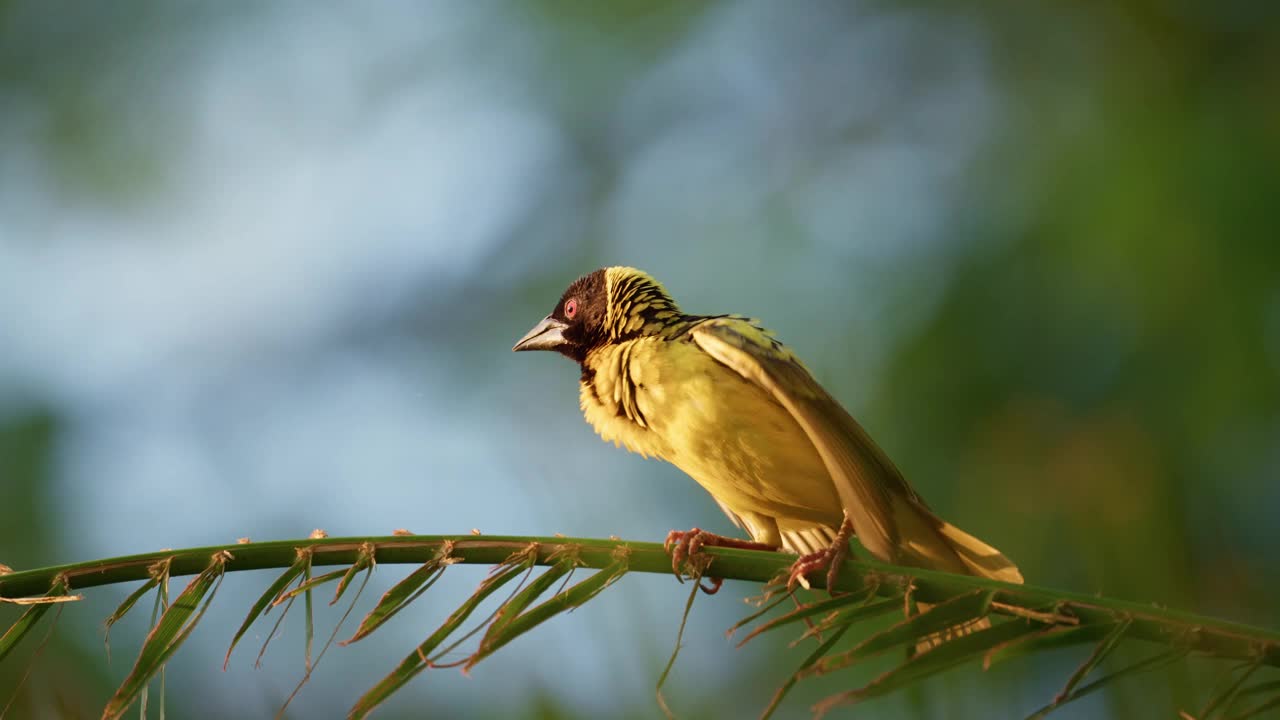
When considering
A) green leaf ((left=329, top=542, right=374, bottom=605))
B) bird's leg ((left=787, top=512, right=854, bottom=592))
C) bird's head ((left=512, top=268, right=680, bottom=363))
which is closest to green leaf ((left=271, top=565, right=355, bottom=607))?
green leaf ((left=329, top=542, right=374, bottom=605))

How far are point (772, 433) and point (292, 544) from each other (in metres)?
1.51

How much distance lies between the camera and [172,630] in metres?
1.89

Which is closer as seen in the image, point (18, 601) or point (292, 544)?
point (18, 601)

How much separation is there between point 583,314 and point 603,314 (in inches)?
5.8

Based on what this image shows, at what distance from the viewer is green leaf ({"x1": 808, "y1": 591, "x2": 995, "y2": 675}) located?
1.75 meters

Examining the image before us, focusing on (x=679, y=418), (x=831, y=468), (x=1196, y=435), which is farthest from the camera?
(x=1196, y=435)

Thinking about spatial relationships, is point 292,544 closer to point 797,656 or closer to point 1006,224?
point 797,656

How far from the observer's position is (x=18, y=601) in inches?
70.9

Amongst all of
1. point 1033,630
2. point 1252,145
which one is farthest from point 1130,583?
point 1252,145

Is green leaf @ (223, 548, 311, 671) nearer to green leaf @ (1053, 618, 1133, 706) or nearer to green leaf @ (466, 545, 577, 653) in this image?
green leaf @ (466, 545, 577, 653)

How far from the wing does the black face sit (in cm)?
56

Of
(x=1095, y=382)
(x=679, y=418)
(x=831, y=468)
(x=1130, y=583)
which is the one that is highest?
(x=679, y=418)

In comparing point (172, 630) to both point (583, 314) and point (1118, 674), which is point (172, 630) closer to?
point (1118, 674)

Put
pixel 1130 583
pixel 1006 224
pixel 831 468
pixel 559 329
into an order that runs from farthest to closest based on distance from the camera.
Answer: pixel 1006 224 → pixel 1130 583 → pixel 559 329 → pixel 831 468
